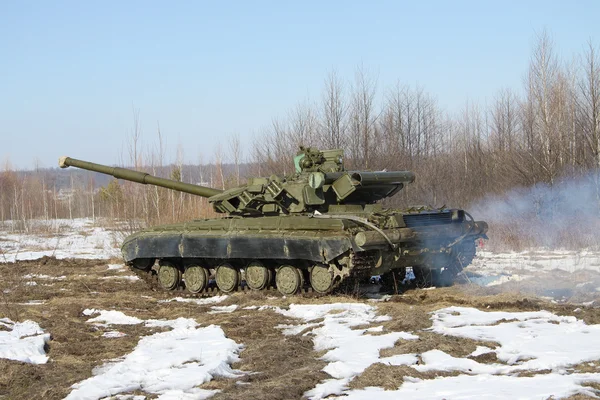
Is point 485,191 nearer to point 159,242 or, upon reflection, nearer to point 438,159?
point 438,159

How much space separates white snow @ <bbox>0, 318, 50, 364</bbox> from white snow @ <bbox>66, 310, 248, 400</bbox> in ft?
3.49

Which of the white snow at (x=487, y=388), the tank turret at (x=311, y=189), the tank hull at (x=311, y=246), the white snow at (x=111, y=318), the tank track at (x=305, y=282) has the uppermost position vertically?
the tank turret at (x=311, y=189)

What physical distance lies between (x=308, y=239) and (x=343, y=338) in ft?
11.3

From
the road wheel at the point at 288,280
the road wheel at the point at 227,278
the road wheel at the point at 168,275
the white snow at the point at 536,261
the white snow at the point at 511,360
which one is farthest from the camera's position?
the white snow at the point at 536,261

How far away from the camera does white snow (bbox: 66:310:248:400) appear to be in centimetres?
715

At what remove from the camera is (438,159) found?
103 feet

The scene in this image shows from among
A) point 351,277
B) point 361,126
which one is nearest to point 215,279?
point 351,277

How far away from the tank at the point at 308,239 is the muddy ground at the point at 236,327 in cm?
57

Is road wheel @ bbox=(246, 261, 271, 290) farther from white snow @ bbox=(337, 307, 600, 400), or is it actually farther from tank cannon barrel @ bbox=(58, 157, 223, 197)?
white snow @ bbox=(337, 307, 600, 400)

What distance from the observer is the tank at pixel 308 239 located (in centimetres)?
1260

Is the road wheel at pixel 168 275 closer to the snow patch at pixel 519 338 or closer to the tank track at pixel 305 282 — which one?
the tank track at pixel 305 282

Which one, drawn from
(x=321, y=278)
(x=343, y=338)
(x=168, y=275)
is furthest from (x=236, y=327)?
(x=168, y=275)

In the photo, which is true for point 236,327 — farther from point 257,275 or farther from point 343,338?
point 257,275

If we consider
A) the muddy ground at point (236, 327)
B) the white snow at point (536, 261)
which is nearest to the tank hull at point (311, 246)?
the muddy ground at point (236, 327)
